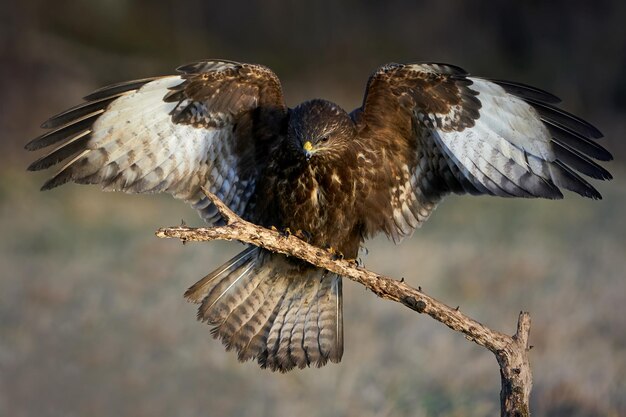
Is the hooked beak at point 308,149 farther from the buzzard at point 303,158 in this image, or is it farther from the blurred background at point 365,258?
the blurred background at point 365,258

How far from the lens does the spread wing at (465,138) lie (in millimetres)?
5520

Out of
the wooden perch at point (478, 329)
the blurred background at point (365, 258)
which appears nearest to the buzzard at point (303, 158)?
the wooden perch at point (478, 329)

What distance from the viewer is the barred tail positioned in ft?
19.2

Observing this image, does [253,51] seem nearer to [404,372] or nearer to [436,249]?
[436,249]

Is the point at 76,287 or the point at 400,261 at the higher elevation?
the point at 400,261

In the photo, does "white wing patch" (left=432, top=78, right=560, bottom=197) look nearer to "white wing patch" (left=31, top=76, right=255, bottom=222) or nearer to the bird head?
the bird head

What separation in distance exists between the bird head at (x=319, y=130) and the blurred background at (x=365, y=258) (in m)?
2.89

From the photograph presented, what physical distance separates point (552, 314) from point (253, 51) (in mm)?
7476

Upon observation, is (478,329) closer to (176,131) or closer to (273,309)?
(273,309)

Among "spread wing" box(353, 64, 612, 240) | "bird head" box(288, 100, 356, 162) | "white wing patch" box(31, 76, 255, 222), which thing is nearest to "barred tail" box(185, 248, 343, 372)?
"white wing patch" box(31, 76, 255, 222)

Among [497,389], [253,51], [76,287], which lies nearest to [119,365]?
[76,287]

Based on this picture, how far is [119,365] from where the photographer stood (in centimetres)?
899

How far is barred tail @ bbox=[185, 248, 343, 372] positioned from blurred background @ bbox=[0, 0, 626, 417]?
205 cm

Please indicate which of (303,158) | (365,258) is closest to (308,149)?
(303,158)
